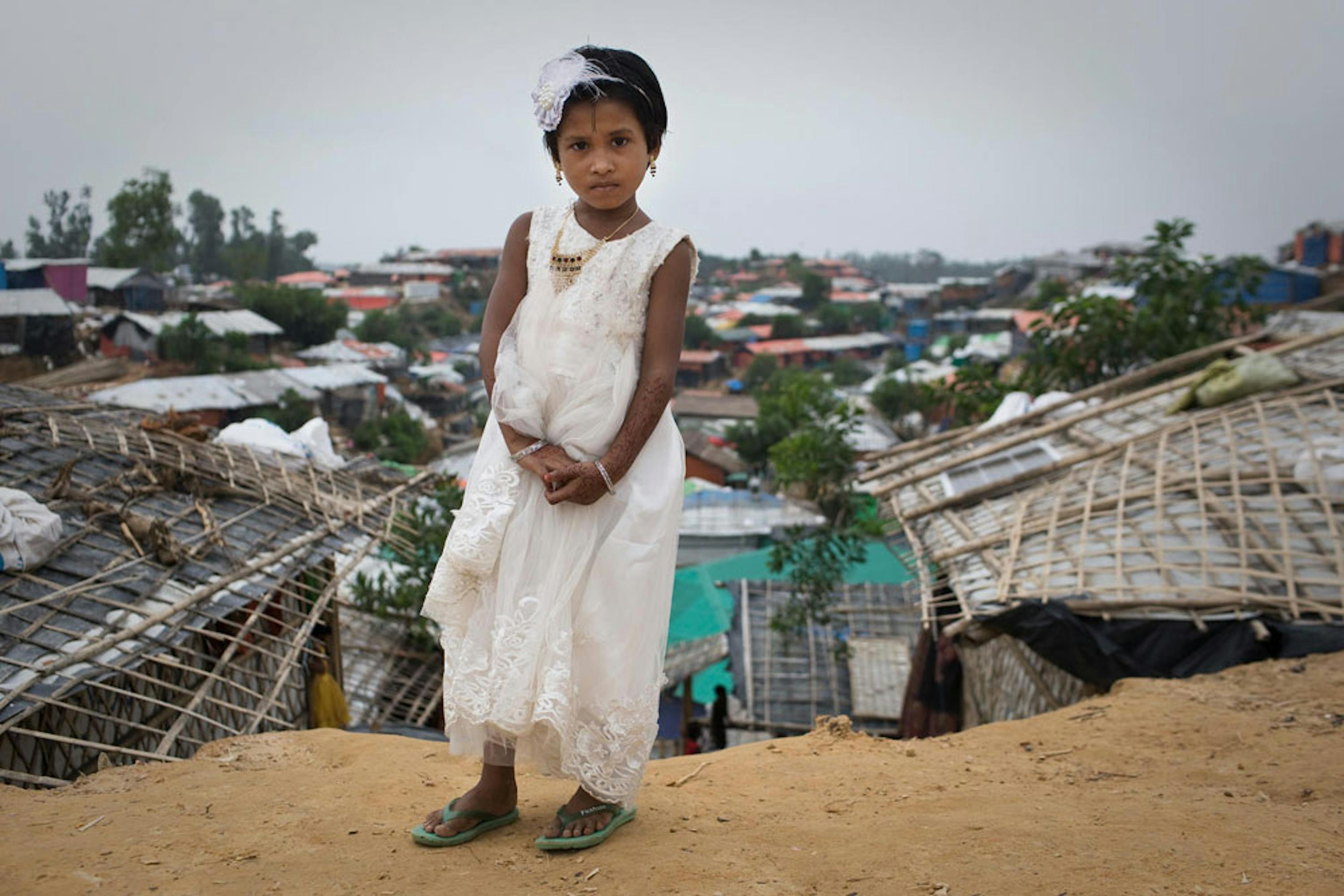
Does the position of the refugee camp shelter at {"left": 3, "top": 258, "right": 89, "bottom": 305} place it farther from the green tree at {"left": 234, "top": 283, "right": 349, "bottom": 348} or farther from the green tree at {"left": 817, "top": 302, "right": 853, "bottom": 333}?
the green tree at {"left": 817, "top": 302, "right": 853, "bottom": 333}

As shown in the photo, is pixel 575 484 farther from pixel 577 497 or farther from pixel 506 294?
pixel 506 294

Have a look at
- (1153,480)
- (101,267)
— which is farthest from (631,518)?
(101,267)

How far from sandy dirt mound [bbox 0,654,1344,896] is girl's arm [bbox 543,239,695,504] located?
2.63 ft

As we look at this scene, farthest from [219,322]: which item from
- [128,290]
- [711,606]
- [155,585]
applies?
[155,585]

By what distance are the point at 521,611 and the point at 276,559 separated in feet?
8.75

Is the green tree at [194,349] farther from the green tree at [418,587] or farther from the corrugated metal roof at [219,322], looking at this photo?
the green tree at [418,587]

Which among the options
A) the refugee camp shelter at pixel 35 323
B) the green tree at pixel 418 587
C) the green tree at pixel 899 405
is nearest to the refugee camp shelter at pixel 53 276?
the refugee camp shelter at pixel 35 323

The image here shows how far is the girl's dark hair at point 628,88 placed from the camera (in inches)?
84.6

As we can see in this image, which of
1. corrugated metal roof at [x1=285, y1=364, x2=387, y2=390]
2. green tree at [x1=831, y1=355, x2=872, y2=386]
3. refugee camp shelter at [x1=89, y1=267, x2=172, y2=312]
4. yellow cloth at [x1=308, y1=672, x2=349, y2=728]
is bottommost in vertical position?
yellow cloth at [x1=308, y1=672, x2=349, y2=728]

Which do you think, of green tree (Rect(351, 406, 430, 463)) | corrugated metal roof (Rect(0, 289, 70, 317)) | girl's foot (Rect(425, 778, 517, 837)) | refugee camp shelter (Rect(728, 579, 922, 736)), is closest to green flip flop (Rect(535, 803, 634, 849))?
girl's foot (Rect(425, 778, 517, 837))

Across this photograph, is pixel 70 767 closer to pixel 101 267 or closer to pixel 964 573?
pixel 964 573

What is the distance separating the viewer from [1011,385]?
11742mm

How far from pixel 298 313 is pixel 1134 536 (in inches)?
1346

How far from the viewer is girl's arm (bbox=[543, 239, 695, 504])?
217cm
